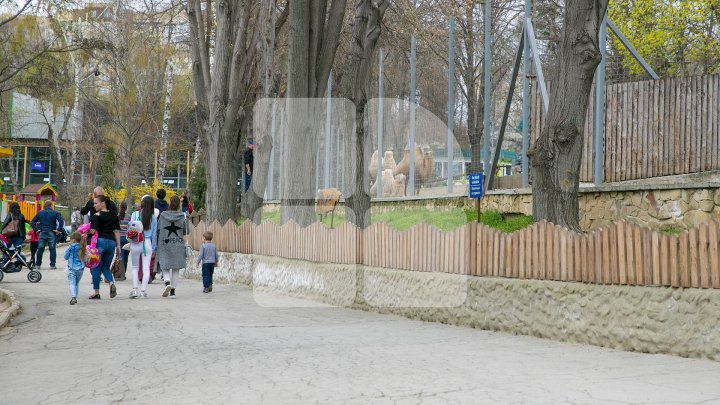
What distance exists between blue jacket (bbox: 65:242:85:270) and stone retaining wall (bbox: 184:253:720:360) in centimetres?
379

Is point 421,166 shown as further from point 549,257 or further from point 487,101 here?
point 549,257

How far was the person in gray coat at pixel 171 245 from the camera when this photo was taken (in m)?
16.5

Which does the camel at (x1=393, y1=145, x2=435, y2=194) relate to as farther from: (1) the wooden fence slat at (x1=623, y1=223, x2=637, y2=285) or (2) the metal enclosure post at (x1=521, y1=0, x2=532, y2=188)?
(1) the wooden fence slat at (x1=623, y1=223, x2=637, y2=285)

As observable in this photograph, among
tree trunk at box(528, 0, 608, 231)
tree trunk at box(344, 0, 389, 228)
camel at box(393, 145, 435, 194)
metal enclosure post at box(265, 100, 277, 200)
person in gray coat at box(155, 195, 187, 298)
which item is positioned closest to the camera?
tree trunk at box(528, 0, 608, 231)

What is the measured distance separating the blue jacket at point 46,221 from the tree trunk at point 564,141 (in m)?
14.0

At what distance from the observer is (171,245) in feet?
54.5

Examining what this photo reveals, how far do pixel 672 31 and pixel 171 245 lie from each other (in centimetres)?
1725

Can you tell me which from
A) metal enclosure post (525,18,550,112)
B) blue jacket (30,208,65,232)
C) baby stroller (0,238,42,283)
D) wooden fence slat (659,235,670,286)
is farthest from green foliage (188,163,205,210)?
wooden fence slat (659,235,670,286)

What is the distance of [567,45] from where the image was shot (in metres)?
12.0

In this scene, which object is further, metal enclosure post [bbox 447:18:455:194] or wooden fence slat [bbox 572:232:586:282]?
metal enclosure post [bbox 447:18:455:194]

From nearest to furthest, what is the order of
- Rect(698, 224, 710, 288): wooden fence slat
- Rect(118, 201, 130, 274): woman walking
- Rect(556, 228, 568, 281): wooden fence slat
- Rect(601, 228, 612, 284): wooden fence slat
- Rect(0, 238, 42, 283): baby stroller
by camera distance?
Rect(698, 224, 710, 288): wooden fence slat < Rect(601, 228, 612, 284): wooden fence slat < Rect(556, 228, 568, 281): wooden fence slat < Rect(118, 201, 130, 274): woman walking < Rect(0, 238, 42, 283): baby stroller

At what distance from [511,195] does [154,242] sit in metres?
6.53

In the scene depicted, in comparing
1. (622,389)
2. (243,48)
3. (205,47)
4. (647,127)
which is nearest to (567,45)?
(647,127)

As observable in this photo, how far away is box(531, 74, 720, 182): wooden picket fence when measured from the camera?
14039 mm
